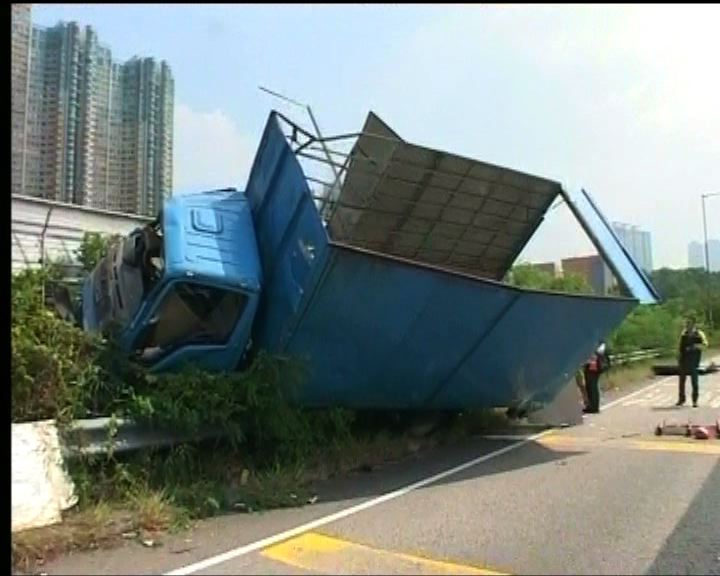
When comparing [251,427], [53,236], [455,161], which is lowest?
[251,427]

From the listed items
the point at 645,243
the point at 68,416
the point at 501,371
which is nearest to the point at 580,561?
the point at 68,416

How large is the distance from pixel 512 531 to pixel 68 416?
3.45 m

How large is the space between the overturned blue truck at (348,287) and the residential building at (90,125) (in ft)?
2.29

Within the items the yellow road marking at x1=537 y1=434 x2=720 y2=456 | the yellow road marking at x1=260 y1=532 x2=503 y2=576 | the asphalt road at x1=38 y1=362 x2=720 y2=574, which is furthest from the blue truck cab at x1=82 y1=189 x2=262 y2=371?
the yellow road marking at x1=537 y1=434 x2=720 y2=456

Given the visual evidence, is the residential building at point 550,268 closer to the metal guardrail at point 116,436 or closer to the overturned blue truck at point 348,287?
the overturned blue truck at point 348,287

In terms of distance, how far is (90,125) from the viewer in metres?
8.01

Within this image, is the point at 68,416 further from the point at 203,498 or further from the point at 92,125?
the point at 92,125

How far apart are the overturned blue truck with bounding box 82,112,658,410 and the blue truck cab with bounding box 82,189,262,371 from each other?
15 mm

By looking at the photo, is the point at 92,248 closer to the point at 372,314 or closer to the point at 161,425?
the point at 161,425

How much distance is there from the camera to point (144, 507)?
589 cm

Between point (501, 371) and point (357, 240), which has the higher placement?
point (357, 240)

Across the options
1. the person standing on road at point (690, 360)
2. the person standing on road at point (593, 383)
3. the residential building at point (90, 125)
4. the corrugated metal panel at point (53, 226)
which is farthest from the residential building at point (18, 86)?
the person standing on road at point (690, 360)

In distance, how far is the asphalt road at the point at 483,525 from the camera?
17.3 feet

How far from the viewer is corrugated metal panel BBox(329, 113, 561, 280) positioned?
9305 mm
